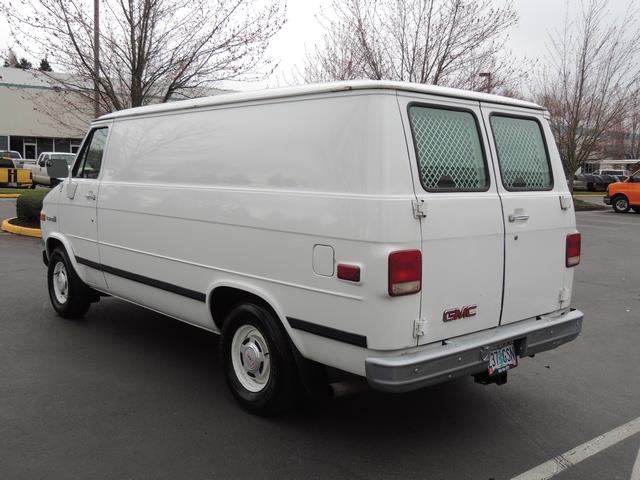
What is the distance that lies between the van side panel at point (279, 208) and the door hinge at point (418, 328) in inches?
1.5

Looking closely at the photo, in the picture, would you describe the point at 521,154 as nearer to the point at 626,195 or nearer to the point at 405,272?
the point at 405,272

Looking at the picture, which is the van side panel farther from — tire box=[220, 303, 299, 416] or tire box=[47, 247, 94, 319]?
tire box=[47, 247, 94, 319]

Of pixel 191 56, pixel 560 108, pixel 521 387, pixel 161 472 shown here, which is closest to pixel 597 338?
pixel 521 387

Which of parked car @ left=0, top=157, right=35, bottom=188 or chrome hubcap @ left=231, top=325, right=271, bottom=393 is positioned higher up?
parked car @ left=0, top=157, right=35, bottom=188

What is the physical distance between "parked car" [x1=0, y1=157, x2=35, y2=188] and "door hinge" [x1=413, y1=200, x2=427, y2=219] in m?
27.3

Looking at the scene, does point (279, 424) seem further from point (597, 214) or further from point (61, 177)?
point (597, 214)

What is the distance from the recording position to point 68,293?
6266mm

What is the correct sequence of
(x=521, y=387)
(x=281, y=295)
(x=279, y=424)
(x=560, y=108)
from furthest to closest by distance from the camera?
1. (x=560, y=108)
2. (x=521, y=387)
3. (x=279, y=424)
4. (x=281, y=295)

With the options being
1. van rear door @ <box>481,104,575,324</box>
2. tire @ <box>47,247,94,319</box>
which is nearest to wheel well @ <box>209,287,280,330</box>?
van rear door @ <box>481,104,575,324</box>

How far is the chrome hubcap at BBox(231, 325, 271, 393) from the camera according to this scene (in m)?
4.02

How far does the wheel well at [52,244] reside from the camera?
251 inches

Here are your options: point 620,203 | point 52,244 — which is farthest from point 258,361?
point 620,203

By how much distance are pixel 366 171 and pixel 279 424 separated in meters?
1.83

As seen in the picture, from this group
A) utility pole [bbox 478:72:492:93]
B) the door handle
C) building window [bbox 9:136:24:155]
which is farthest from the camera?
building window [bbox 9:136:24:155]
